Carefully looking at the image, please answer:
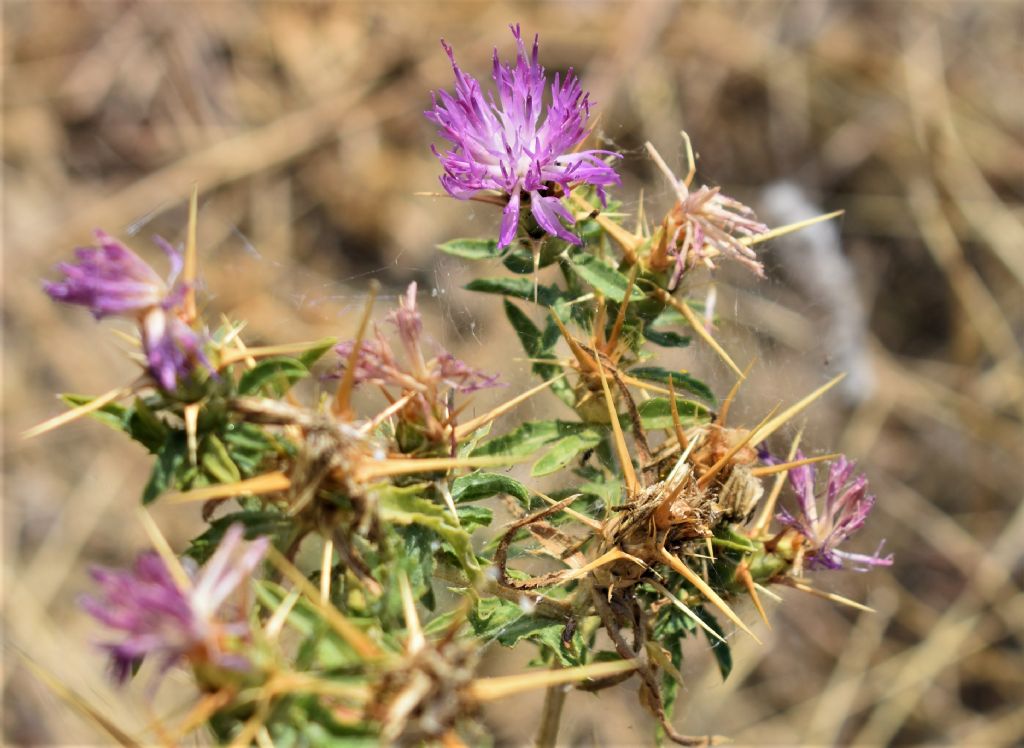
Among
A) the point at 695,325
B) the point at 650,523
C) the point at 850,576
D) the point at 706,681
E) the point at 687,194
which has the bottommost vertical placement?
the point at 706,681

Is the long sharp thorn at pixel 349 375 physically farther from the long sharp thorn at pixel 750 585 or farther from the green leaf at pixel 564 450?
the long sharp thorn at pixel 750 585

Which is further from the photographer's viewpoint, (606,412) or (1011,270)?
(1011,270)

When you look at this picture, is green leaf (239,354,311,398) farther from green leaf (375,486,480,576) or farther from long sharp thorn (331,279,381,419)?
green leaf (375,486,480,576)

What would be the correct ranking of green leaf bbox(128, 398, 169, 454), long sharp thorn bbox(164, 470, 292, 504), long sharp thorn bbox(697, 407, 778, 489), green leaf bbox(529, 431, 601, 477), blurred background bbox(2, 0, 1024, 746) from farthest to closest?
blurred background bbox(2, 0, 1024, 746)
green leaf bbox(529, 431, 601, 477)
long sharp thorn bbox(697, 407, 778, 489)
green leaf bbox(128, 398, 169, 454)
long sharp thorn bbox(164, 470, 292, 504)

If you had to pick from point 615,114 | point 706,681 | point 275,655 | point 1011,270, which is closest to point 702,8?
point 615,114

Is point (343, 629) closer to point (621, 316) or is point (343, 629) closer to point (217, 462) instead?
point (217, 462)

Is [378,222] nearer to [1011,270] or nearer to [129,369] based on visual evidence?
[129,369]

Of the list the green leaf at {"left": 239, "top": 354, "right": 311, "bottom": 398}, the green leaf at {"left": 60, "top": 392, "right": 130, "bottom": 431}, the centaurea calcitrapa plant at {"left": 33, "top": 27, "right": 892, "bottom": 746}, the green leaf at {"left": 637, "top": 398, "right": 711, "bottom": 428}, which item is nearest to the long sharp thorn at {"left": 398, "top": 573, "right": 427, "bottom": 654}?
the centaurea calcitrapa plant at {"left": 33, "top": 27, "right": 892, "bottom": 746}
